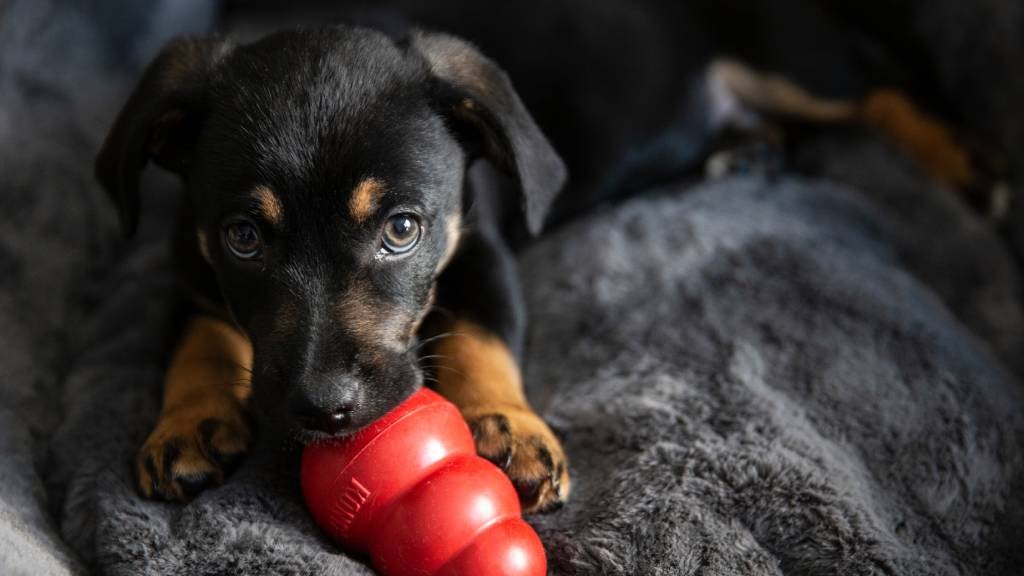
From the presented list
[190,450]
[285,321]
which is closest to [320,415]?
[285,321]

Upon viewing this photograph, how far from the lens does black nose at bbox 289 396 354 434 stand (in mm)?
1749

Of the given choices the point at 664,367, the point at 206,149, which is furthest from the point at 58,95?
the point at 664,367

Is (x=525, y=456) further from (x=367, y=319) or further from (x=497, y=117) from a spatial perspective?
(x=497, y=117)

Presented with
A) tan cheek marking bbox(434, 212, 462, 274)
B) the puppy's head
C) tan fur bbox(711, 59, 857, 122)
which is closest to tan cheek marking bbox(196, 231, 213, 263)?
the puppy's head

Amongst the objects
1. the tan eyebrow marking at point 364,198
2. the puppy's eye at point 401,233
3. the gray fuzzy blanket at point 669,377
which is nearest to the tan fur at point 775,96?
the gray fuzzy blanket at point 669,377

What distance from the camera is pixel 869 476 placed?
6.68 feet

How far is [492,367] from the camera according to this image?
87.0 inches

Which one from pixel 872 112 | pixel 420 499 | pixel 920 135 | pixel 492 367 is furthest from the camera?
pixel 872 112

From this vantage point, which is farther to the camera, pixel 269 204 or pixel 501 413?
pixel 501 413

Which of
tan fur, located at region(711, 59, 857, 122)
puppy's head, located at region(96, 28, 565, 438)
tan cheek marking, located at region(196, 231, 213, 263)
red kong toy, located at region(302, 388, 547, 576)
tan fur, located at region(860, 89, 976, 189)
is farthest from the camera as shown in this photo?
tan fur, located at region(711, 59, 857, 122)

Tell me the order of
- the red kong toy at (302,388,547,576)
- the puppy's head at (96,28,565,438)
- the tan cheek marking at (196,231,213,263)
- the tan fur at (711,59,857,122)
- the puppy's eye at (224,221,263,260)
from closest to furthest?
the red kong toy at (302,388,547,576) → the puppy's head at (96,28,565,438) → the puppy's eye at (224,221,263,260) → the tan cheek marking at (196,231,213,263) → the tan fur at (711,59,857,122)

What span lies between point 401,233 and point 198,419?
1.85 ft

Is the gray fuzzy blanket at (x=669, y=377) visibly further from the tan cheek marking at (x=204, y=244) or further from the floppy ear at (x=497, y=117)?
the floppy ear at (x=497, y=117)

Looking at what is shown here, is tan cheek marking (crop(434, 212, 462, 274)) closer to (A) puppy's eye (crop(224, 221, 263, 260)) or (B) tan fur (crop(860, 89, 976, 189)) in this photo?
(A) puppy's eye (crop(224, 221, 263, 260))
